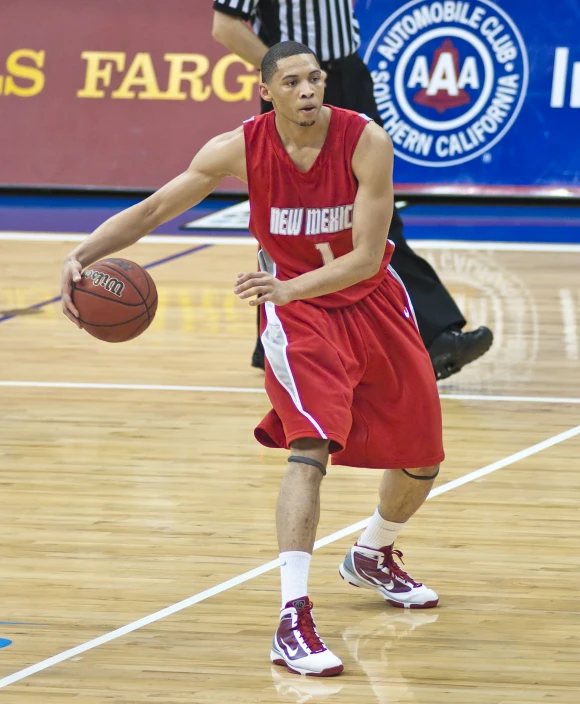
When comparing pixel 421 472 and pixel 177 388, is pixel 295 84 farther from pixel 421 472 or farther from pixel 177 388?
pixel 177 388

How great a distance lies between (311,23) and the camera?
5.94m

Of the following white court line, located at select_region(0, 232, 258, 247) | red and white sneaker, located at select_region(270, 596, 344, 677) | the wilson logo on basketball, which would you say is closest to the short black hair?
the wilson logo on basketball

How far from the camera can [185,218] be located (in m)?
10.9

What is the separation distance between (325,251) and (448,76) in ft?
24.9

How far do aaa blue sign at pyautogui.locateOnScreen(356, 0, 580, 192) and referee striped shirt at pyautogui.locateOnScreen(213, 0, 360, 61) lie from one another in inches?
197

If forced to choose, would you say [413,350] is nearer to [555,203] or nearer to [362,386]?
[362,386]

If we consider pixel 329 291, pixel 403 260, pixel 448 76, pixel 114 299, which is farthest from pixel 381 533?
pixel 448 76

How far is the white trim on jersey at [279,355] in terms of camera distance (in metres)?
3.42

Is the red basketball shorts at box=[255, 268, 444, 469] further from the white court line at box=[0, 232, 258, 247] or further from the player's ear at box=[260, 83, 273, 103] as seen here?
the white court line at box=[0, 232, 258, 247]

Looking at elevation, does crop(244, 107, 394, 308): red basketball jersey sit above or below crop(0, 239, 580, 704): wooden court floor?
above

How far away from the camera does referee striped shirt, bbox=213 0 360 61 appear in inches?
234

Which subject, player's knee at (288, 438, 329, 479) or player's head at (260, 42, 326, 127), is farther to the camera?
player's head at (260, 42, 326, 127)

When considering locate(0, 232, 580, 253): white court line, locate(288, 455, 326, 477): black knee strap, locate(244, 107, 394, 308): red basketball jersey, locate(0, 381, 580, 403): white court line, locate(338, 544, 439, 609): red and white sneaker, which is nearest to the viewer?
Result: locate(288, 455, 326, 477): black knee strap

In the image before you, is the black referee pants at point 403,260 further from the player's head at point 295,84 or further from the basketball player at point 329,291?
the player's head at point 295,84
